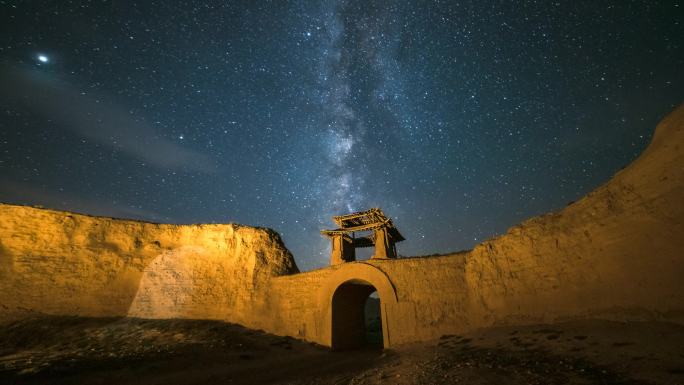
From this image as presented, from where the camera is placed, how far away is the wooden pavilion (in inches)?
782

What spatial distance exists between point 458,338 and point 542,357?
181 inches

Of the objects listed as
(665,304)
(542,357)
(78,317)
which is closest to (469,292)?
(542,357)

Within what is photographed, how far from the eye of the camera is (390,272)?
13445 millimetres

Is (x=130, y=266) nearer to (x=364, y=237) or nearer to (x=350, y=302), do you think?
(x=350, y=302)

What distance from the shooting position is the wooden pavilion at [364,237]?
19875 mm

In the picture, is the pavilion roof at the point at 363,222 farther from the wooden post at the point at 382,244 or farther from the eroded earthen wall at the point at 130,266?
the eroded earthen wall at the point at 130,266

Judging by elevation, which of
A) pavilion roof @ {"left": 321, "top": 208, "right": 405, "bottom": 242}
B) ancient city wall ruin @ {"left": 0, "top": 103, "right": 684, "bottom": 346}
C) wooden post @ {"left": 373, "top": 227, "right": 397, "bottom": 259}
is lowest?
ancient city wall ruin @ {"left": 0, "top": 103, "right": 684, "bottom": 346}

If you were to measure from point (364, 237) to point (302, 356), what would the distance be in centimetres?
1098

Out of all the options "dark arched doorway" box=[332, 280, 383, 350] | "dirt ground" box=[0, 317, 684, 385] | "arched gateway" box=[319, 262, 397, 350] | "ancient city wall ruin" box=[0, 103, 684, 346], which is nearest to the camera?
"dirt ground" box=[0, 317, 684, 385]

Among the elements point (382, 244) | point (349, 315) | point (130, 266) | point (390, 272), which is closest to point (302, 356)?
point (349, 315)

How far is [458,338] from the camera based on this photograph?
35.2 feet

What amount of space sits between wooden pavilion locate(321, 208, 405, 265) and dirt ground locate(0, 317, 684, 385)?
7.72 meters

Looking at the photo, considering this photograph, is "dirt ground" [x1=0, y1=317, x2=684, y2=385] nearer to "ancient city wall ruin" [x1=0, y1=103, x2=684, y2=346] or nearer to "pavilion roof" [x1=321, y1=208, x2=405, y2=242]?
"ancient city wall ruin" [x1=0, y1=103, x2=684, y2=346]

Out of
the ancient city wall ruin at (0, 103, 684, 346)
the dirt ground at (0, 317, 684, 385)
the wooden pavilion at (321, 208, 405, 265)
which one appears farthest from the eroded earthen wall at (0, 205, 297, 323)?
the wooden pavilion at (321, 208, 405, 265)
